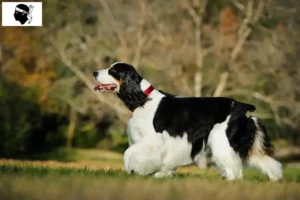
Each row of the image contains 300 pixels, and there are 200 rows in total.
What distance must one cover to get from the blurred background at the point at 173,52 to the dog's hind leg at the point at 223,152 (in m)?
21.1

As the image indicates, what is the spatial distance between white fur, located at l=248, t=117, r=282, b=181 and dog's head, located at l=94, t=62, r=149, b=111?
1.92 meters

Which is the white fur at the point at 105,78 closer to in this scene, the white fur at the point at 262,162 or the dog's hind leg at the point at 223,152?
the dog's hind leg at the point at 223,152

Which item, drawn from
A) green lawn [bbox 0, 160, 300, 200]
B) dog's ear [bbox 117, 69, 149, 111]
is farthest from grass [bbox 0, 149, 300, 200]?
dog's ear [bbox 117, 69, 149, 111]

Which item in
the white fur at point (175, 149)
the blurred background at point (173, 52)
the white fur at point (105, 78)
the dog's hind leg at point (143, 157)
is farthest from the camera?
the blurred background at point (173, 52)

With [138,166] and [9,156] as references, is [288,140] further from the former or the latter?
[138,166]

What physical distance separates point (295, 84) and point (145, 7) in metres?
8.12

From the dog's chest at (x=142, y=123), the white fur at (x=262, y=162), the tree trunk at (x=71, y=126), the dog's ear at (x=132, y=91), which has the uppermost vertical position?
the dog's ear at (x=132, y=91)

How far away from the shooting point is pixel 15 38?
3806 centimetres

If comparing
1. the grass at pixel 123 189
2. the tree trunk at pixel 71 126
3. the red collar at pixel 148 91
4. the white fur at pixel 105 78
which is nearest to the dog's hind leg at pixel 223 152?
the red collar at pixel 148 91

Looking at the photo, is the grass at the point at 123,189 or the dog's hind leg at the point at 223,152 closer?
the grass at the point at 123,189

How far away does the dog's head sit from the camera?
10.5 metres

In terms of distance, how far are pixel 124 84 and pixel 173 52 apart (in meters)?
21.1

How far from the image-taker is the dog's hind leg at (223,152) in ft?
33.8

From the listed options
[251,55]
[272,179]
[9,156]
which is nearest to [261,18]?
[251,55]
